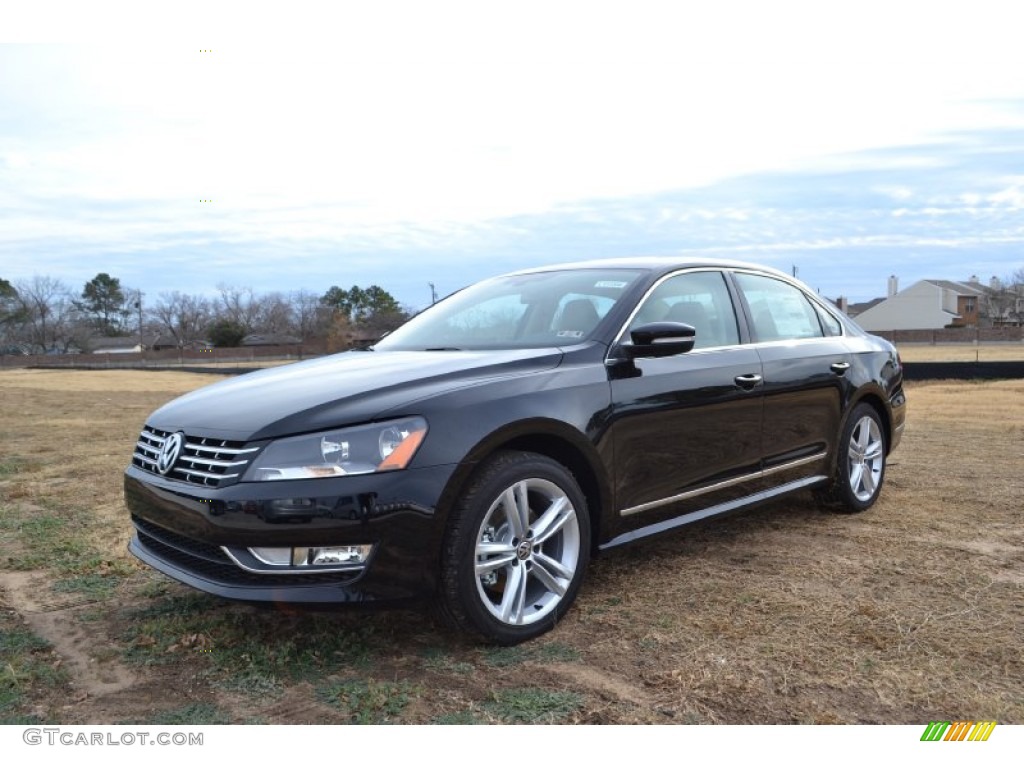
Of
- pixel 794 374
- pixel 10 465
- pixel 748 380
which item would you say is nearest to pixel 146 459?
pixel 748 380

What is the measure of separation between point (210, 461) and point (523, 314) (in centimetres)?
184

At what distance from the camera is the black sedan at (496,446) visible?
121 inches

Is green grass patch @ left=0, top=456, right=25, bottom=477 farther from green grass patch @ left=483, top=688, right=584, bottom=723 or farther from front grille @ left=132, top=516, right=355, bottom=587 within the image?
green grass patch @ left=483, top=688, right=584, bottom=723

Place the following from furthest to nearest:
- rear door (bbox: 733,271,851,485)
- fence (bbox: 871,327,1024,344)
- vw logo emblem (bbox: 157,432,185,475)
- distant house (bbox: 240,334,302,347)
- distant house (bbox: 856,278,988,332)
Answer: distant house (bbox: 240,334,302,347), distant house (bbox: 856,278,988,332), fence (bbox: 871,327,1024,344), rear door (bbox: 733,271,851,485), vw logo emblem (bbox: 157,432,185,475)

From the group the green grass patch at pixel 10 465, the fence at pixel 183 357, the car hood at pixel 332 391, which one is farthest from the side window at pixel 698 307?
the fence at pixel 183 357

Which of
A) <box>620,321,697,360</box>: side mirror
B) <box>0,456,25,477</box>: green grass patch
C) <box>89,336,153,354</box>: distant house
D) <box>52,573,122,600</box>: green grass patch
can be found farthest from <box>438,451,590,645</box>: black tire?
<box>89,336,153,354</box>: distant house

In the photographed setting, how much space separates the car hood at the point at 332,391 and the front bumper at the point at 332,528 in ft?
0.78

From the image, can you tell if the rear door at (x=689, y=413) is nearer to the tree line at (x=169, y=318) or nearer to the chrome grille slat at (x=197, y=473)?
the chrome grille slat at (x=197, y=473)

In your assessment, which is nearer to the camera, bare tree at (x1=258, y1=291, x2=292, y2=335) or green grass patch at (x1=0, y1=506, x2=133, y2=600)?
green grass patch at (x1=0, y1=506, x2=133, y2=600)

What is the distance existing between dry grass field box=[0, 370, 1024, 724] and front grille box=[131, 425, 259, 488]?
0.57 meters

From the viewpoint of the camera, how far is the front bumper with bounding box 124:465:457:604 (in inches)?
119

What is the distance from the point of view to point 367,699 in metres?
2.91

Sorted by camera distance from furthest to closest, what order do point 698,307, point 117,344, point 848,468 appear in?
point 117,344 → point 848,468 → point 698,307

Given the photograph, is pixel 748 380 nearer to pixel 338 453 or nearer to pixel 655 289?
pixel 655 289
